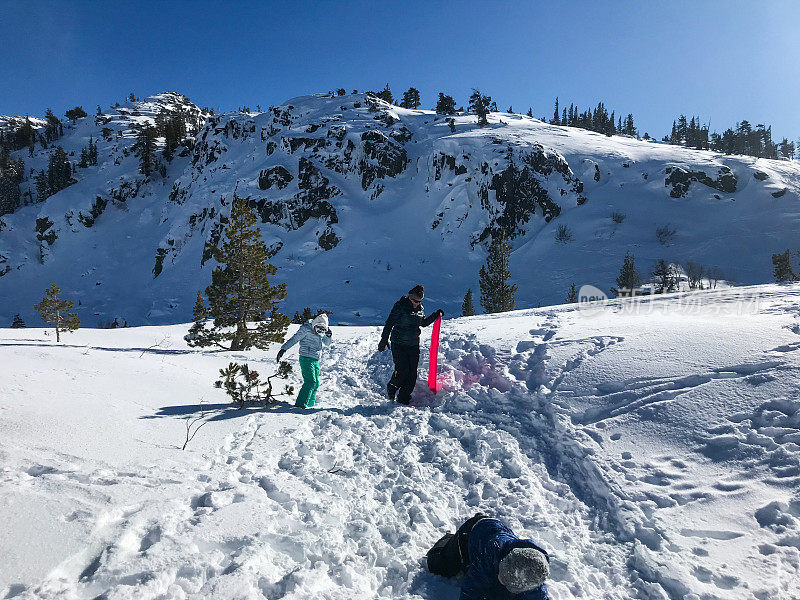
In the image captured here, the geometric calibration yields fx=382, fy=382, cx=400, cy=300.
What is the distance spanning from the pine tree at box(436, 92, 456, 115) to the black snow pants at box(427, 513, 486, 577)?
78132mm

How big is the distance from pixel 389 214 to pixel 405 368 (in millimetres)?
43785

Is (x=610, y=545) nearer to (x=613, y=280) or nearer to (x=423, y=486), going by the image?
(x=423, y=486)

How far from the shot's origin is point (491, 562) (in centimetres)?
249

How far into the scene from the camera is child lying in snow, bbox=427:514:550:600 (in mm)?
2250

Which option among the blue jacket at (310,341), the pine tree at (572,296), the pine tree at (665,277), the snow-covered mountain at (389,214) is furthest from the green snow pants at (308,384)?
the pine tree at (665,277)

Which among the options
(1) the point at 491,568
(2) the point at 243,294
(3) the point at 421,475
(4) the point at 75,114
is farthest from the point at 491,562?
(4) the point at 75,114

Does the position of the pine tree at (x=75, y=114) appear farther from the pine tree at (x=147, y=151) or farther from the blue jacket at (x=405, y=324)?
the blue jacket at (x=405, y=324)

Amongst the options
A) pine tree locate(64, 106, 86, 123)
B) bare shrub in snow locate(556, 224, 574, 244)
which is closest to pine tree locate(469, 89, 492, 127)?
bare shrub in snow locate(556, 224, 574, 244)

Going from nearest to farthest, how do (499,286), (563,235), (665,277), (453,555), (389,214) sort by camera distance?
(453,555) < (499,286) < (665,277) < (563,235) < (389,214)

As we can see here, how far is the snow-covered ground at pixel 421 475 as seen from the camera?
2.90 metres

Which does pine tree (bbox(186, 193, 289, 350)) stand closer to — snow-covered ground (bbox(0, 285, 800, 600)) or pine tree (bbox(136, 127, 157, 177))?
snow-covered ground (bbox(0, 285, 800, 600))

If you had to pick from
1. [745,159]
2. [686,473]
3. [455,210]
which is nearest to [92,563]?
[686,473]

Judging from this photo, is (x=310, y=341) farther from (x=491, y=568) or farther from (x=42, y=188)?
(x=42, y=188)

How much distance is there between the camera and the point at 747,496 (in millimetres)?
3814
